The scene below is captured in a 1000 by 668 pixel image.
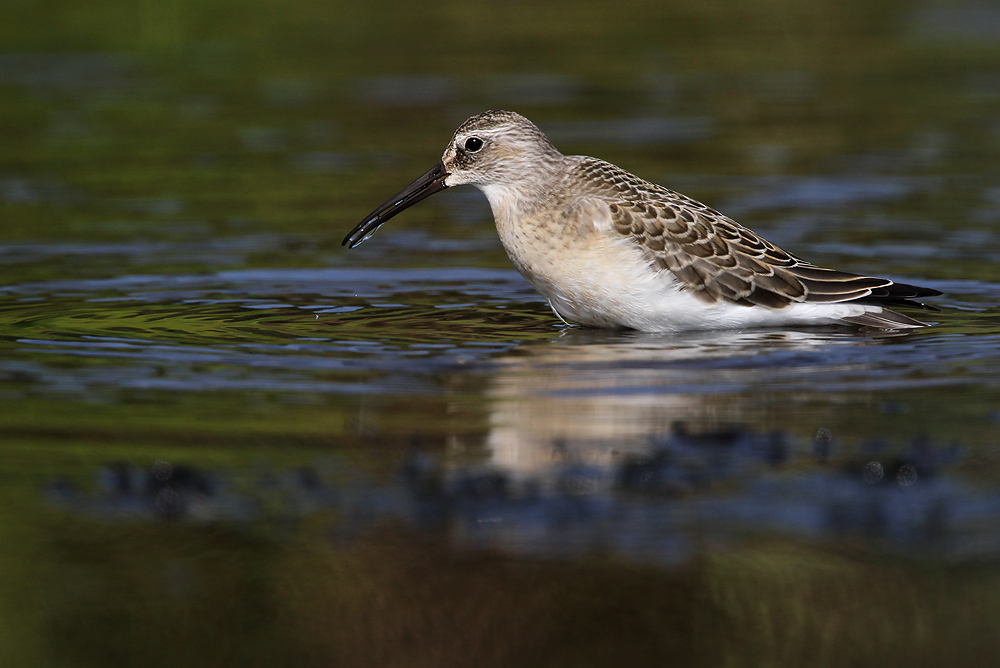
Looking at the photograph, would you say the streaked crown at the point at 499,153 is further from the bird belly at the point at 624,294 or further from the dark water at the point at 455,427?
the dark water at the point at 455,427

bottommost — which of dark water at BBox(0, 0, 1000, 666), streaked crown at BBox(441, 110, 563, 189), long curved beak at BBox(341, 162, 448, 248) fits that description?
dark water at BBox(0, 0, 1000, 666)

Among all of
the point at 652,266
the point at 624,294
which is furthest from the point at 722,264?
the point at 624,294

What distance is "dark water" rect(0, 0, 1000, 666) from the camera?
5176 mm

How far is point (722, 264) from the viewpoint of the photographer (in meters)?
9.85

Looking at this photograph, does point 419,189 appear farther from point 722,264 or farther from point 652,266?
point 722,264

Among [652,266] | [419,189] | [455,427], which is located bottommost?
[455,427]

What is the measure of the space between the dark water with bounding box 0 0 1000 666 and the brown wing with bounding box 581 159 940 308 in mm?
293

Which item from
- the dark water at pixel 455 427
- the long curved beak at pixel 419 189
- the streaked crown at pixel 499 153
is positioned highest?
the streaked crown at pixel 499 153

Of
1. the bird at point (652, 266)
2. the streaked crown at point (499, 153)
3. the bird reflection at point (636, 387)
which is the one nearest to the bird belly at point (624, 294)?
the bird at point (652, 266)

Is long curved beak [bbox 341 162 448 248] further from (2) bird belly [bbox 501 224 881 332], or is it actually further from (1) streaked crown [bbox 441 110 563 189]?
(2) bird belly [bbox 501 224 881 332]

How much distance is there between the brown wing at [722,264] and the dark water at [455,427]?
29 cm

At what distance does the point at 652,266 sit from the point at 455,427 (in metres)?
2.86

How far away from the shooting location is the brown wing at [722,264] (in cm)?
972

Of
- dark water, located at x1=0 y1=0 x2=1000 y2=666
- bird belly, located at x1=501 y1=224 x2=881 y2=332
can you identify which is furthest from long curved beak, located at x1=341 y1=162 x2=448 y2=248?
bird belly, located at x1=501 y1=224 x2=881 y2=332
